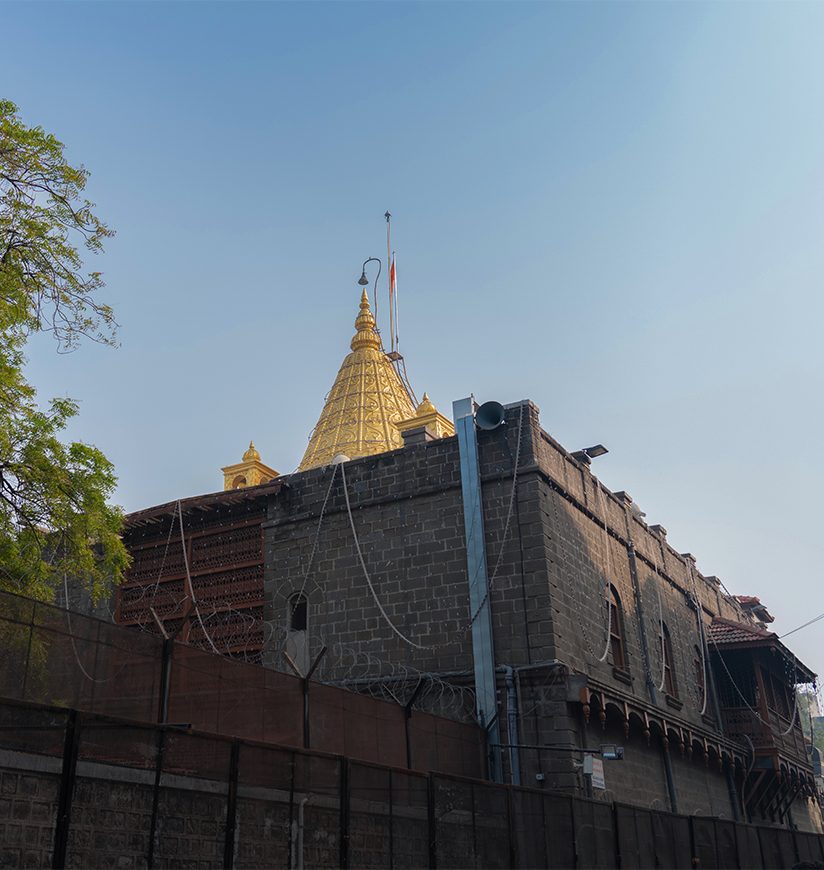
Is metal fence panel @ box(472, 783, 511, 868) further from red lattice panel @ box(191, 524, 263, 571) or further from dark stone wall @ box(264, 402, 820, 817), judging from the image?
red lattice panel @ box(191, 524, 263, 571)

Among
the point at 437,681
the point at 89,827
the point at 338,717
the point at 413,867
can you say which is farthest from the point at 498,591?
the point at 89,827

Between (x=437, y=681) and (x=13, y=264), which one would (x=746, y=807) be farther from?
(x=13, y=264)

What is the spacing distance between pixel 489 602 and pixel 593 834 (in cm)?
604

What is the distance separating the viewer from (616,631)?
2291 centimetres

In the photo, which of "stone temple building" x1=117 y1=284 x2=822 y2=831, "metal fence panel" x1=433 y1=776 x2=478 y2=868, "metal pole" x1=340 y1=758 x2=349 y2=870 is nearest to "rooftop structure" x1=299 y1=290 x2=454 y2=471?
"stone temple building" x1=117 y1=284 x2=822 y2=831

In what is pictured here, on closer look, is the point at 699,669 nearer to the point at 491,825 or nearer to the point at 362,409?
the point at 362,409

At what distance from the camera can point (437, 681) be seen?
1947cm

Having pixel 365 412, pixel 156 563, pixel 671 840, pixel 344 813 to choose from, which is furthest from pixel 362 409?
pixel 344 813

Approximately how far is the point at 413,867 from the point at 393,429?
84.9 feet

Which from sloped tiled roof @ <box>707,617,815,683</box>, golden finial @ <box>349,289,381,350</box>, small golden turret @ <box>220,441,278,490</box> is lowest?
sloped tiled roof @ <box>707,617,815,683</box>

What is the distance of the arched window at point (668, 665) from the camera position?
2516 cm

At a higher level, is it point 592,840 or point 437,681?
point 437,681

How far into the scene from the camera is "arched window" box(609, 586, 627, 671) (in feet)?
73.4

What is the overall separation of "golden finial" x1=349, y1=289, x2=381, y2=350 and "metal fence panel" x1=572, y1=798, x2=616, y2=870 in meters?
28.9
